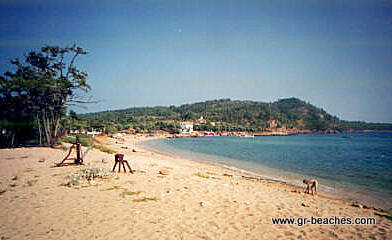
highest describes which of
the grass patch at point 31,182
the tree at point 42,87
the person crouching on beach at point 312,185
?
the tree at point 42,87

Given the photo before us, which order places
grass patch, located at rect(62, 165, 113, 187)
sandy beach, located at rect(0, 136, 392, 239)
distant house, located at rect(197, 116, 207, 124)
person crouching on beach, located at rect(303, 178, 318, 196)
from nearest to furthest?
sandy beach, located at rect(0, 136, 392, 239)
grass patch, located at rect(62, 165, 113, 187)
person crouching on beach, located at rect(303, 178, 318, 196)
distant house, located at rect(197, 116, 207, 124)

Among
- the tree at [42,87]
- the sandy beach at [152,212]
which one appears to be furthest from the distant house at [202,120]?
the sandy beach at [152,212]

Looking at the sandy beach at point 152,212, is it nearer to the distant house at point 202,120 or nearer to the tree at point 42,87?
the tree at point 42,87

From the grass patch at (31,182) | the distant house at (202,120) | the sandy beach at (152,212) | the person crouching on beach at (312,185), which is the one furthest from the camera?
the distant house at (202,120)

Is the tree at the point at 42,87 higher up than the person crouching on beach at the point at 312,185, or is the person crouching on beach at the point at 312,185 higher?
the tree at the point at 42,87

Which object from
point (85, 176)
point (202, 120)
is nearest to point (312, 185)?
point (85, 176)

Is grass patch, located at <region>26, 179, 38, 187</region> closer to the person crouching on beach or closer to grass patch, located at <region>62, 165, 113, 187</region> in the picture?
grass patch, located at <region>62, 165, 113, 187</region>

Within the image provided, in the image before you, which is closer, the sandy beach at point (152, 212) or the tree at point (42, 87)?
the sandy beach at point (152, 212)

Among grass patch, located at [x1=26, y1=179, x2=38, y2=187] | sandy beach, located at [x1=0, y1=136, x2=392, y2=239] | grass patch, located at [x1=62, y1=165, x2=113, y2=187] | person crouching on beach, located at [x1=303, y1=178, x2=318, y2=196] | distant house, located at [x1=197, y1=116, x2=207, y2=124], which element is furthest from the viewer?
Result: distant house, located at [x1=197, y1=116, x2=207, y2=124]

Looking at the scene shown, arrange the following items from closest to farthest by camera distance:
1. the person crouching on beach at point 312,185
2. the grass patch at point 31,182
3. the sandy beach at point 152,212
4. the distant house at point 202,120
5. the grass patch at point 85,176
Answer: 1. the sandy beach at point 152,212
2. the grass patch at point 31,182
3. the grass patch at point 85,176
4. the person crouching on beach at point 312,185
5. the distant house at point 202,120

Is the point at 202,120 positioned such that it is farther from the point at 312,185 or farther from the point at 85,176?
the point at 85,176

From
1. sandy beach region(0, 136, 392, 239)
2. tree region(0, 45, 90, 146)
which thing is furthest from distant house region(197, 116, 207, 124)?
sandy beach region(0, 136, 392, 239)

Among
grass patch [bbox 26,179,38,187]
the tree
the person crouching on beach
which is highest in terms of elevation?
the tree

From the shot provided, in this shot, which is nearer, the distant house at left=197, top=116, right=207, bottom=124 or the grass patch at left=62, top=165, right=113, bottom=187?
the grass patch at left=62, top=165, right=113, bottom=187
